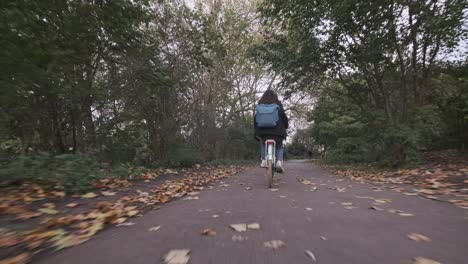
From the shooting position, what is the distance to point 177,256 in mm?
2277

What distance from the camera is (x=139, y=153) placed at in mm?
10531

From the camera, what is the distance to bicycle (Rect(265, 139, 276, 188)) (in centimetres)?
610

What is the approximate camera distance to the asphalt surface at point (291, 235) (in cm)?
224

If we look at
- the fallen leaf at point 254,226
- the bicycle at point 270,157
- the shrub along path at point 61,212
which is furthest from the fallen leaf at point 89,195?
the bicycle at point 270,157

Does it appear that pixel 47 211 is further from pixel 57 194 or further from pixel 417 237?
pixel 417 237

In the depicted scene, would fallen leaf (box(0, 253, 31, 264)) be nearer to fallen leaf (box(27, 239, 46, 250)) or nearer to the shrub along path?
the shrub along path

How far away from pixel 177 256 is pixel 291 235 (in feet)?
3.42

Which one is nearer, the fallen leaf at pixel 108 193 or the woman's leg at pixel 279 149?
the fallen leaf at pixel 108 193

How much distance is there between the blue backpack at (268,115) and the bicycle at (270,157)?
0.35 metres

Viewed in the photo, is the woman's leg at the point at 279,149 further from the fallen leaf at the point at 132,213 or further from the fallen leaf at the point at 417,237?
the fallen leaf at the point at 417,237

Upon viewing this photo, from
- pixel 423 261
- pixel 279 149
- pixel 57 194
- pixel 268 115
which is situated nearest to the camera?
pixel 423 261

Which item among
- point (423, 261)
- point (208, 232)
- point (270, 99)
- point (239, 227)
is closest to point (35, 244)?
point (208, 232)

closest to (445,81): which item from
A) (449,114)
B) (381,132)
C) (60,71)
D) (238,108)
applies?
(449,114)

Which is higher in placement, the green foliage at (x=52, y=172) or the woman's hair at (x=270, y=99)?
the woman's hair at (x=270, y=99)
